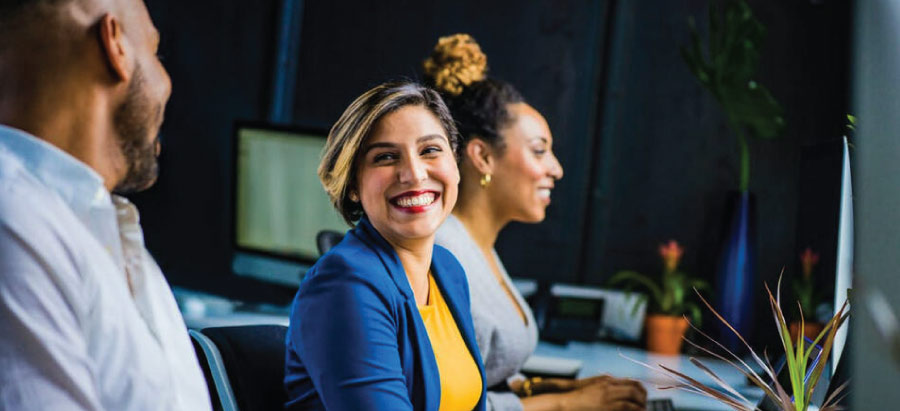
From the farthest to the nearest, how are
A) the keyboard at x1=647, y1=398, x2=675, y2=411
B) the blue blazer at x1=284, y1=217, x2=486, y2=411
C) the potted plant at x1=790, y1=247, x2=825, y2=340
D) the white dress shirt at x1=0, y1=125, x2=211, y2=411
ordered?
the potted plant at x1=790, y1=247, x2=825, y2=340 < the keyboard at x1=647, y1=398, x2=675, y2=411 < the blue blazer at x1=284, y1=217, x2=486, y2=411 < the white dress shirt at x1=0, y1=125, x2=211, y2=411

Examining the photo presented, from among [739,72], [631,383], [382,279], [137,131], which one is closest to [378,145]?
[382,279]

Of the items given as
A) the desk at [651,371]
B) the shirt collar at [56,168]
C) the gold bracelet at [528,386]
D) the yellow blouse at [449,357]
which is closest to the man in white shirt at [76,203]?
the shirt collar at [56,168]

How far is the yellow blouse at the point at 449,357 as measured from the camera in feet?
4.57

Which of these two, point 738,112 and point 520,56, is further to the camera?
point 520,56

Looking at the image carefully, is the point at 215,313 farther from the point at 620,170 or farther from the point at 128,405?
the point at 128,405

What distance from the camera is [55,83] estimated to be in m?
0.78

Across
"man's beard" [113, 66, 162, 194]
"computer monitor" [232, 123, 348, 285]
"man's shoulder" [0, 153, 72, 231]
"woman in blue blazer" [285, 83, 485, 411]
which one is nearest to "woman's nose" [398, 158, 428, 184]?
"woman in blue blazer" [285, 83, 485, 411]

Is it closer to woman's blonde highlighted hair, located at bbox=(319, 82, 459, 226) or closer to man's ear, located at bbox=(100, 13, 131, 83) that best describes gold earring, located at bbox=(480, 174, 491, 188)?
woman's blonde highlighted hair, located at bbox=(319, 82, 459, 226)

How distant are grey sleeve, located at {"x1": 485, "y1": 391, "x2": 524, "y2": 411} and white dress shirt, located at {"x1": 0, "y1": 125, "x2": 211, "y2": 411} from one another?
999mm

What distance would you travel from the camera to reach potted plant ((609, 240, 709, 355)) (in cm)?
280

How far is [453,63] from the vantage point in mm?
1905

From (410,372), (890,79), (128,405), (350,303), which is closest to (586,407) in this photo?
(410,372)

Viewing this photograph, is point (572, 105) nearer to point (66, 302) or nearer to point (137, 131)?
point (137, 131)

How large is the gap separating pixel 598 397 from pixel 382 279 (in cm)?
85
